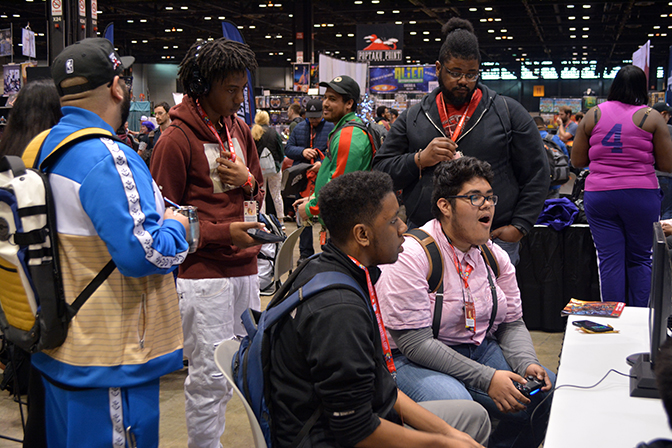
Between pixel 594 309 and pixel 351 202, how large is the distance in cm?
145

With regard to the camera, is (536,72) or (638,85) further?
(536,72)

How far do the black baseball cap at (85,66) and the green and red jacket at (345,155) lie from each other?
5.85 ft

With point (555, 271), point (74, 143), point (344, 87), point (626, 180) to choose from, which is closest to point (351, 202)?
point (74, 143)

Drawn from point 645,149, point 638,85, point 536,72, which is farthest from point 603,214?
point 536,72

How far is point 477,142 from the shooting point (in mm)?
2770

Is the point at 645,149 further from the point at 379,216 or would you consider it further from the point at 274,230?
the point at 379,216

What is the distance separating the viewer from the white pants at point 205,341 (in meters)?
2.30

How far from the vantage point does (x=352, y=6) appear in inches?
860

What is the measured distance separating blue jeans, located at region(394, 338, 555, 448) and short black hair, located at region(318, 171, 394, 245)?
0.74 meters

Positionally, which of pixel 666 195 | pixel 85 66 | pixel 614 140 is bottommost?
pixel 666 195

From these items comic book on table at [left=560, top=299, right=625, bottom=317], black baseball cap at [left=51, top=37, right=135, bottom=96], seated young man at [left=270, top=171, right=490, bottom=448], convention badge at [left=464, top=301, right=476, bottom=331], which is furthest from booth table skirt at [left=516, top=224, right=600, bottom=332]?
black baseball cap at [left=51, top=37, right=135, bottom=96]

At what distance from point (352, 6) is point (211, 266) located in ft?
69.6

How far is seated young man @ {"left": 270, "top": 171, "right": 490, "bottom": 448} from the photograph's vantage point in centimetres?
138

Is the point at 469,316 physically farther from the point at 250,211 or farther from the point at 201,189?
the point at 201,189
